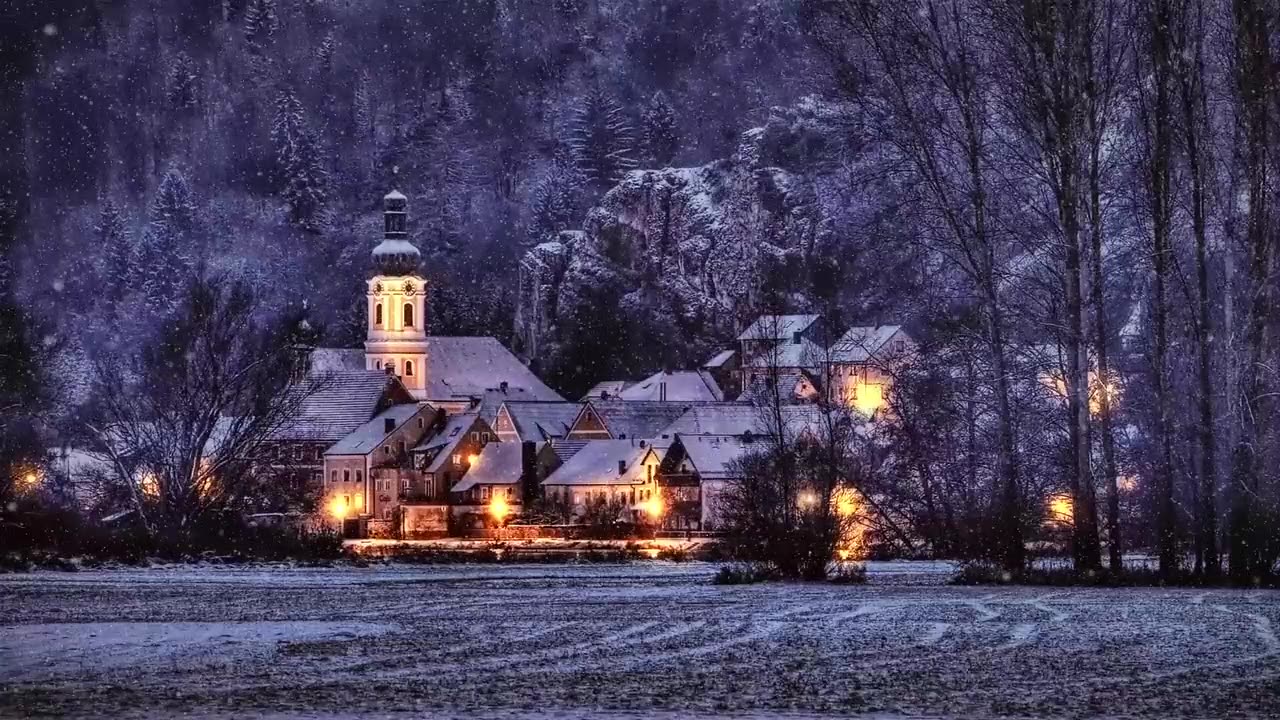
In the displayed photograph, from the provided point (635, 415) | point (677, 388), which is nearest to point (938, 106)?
point (635, 415)

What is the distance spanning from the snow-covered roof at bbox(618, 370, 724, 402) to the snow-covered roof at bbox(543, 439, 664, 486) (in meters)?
51.6

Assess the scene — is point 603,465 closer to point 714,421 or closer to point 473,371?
point 714,421

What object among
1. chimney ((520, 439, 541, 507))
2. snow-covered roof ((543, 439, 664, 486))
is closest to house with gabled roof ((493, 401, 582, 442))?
chimney ((520, 439, 541, 507))

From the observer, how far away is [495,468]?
11381 centimetres

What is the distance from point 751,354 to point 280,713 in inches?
5652

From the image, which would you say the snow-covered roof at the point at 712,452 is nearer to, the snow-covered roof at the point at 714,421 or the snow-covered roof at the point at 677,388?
the snow-covered roof at the point at 714,421

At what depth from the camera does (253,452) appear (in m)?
65.4

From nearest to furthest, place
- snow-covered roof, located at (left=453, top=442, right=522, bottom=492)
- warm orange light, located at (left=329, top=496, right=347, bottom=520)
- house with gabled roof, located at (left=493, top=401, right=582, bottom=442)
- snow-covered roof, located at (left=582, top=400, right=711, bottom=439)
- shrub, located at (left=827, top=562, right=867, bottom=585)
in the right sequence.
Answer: shrub, located at (left=827, top=562, right=867, bottom=585) < snow-covered roof, located at (left=453, top=442, right=522, bottom=492) < warm orange light, located at (left=329, top=496, right=347, bottom=520) < snow-covered roof, located at (left=582, top=400, right=711, bottom=439) < house with gabled roof, located at (left=493, top=401, right=582, bottom=442)

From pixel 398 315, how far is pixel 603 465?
68.1 meters

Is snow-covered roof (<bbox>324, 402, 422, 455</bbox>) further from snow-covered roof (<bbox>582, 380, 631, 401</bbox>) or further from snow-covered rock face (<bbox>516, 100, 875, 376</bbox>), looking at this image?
snow-covered rock face (<bbox>516, 100, 875, 376</bbox>)

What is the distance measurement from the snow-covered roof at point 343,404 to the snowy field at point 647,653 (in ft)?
289

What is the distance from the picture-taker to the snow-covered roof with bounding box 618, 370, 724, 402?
535ft

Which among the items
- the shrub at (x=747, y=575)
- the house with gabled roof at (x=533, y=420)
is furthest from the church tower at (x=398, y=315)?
the shrub at (x=747, y=575)

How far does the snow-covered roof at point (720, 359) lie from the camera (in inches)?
6890
